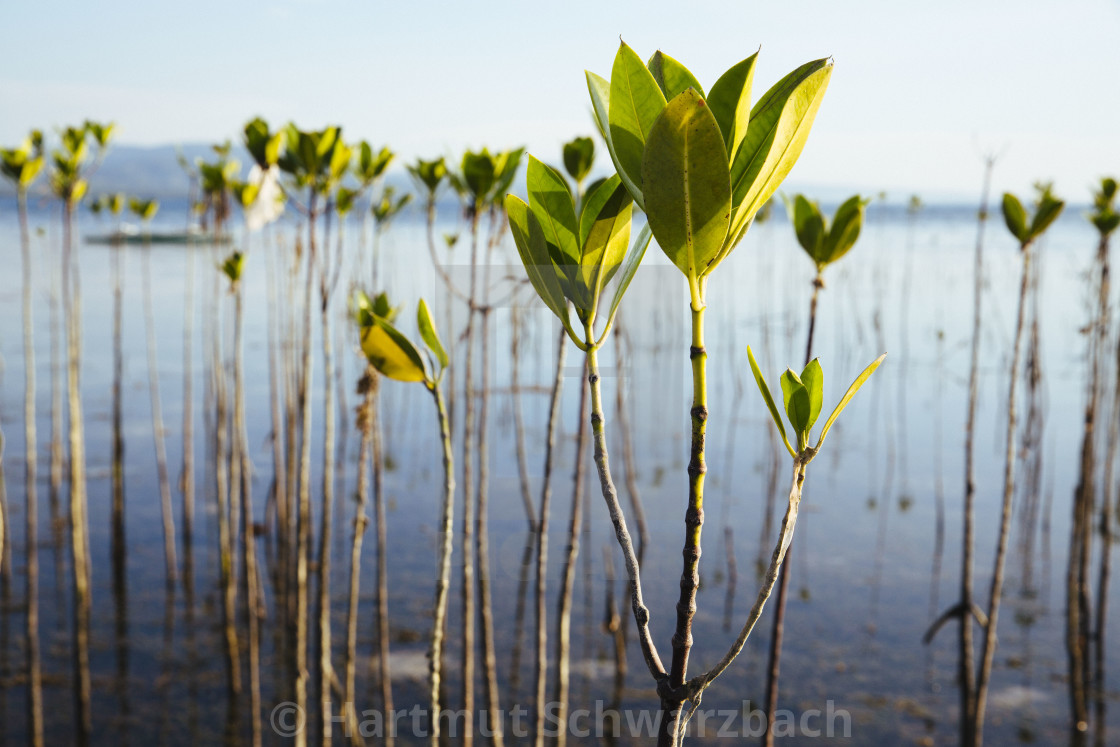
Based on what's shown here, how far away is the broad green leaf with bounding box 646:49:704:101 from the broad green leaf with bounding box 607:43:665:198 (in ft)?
0.12

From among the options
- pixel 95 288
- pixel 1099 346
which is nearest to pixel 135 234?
pixel 95 288

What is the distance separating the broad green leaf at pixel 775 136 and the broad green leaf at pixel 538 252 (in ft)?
0.53

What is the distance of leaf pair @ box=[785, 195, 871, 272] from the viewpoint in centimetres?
145

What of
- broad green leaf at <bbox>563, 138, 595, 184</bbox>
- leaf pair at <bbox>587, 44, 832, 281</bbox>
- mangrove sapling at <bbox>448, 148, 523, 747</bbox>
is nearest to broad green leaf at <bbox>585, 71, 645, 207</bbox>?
leaf pair at <bbox>587, 44, 832, 281</bbox>

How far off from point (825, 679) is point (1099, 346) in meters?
1.68

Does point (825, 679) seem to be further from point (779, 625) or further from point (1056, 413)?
point (1056, 413)

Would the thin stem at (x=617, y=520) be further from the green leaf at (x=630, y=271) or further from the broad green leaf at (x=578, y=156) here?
the broad green leaf at (x=578, y=156)

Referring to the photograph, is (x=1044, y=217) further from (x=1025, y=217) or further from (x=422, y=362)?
(x=422, y=362)

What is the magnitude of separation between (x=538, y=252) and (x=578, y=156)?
60.8 inches

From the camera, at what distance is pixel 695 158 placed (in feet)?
1.81

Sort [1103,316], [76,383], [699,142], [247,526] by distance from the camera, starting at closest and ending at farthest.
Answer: [699,142] → [1103,316] → [76,383] → [247,526]

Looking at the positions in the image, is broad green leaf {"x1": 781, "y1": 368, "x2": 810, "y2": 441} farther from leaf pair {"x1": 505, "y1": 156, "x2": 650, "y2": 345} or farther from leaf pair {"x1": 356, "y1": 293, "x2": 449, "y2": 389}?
leaf pair {"x1": 356, "y1": 293, "x2": 449, "y2": 389}

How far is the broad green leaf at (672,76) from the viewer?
2.03 feet

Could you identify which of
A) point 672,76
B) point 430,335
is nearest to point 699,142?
point 672,76
